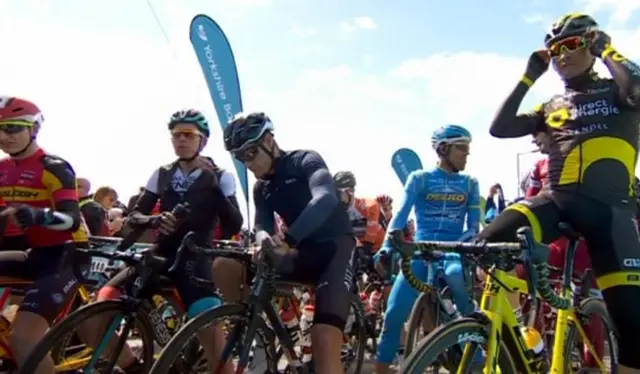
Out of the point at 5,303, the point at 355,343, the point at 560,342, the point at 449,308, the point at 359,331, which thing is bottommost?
the point at 355,343

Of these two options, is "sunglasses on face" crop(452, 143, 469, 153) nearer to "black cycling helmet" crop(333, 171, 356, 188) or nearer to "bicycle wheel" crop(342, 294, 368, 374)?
"bicycle wheel" crop(342, 294, 368, 374)

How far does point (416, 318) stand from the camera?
5.84 meters

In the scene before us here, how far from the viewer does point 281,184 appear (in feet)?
14.4

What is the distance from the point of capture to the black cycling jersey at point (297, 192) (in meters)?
4.09

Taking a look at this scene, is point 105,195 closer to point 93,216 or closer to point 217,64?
point 93,216

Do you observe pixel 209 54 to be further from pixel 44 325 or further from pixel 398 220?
pixel 44 325

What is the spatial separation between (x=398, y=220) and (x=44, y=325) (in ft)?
9.42

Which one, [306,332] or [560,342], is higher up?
[560,342]

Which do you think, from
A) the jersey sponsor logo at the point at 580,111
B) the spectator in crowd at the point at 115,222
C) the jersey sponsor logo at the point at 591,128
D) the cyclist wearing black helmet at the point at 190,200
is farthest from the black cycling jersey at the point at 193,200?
the spectator in crowd at the point at 115,222

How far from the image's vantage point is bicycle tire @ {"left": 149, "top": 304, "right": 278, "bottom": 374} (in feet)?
11.6

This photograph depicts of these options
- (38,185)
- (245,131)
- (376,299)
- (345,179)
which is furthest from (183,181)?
(376,299)

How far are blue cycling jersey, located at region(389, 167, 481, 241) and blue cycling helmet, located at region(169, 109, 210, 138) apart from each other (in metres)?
1.92

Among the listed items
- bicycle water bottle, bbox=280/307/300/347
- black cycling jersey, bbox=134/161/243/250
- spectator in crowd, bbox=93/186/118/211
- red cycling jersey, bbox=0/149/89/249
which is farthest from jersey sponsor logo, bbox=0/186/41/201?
spectator in crowd, bbox=93/186/118/211

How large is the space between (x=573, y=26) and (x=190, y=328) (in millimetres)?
2657
